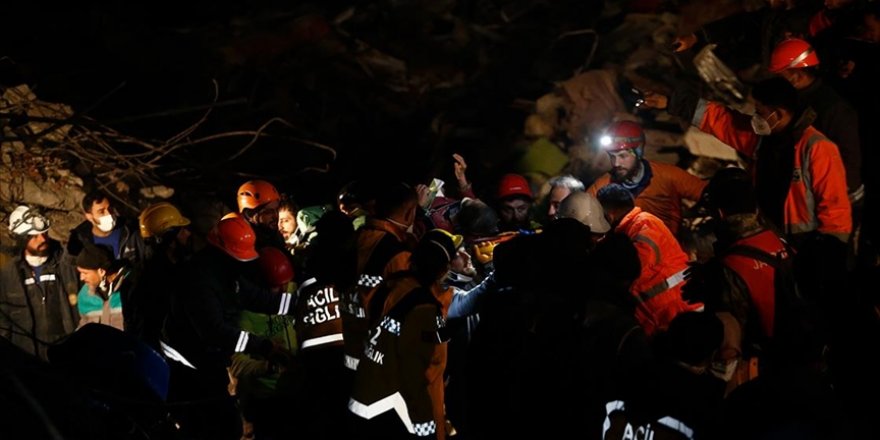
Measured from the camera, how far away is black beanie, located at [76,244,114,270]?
29.6 feet

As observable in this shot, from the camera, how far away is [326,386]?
6309 millimetres

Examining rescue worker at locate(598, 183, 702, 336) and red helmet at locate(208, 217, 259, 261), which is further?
red helmet at locate(208, 217, 259, 261)

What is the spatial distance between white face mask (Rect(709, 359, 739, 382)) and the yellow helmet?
15.8 ft

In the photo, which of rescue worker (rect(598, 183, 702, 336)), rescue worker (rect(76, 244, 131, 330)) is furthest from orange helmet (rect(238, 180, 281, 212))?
rescue worker (rect(598, 183, 702, 336))

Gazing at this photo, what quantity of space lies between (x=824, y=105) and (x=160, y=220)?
5.77m

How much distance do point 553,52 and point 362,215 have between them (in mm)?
7332

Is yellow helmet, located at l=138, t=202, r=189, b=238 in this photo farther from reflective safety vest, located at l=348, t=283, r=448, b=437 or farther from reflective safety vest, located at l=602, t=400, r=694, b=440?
reflective safety vest, located at l=602, t=400, r=694, b=440

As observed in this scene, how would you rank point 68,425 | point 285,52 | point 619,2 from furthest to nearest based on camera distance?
point 285,52
point 619,2
point 68,425

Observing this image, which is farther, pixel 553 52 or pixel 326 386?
pixel 553 52

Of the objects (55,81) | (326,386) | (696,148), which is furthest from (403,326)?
(55,81)

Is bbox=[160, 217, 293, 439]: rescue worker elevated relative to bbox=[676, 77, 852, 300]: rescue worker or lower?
lower

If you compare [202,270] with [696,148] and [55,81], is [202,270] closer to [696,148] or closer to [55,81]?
[696,148]

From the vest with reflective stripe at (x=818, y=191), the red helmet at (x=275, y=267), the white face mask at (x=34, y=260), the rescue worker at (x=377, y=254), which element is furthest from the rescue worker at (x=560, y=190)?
the white face mask at (x=34, y=260)

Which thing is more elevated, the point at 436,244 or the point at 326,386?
the point at 436,244
